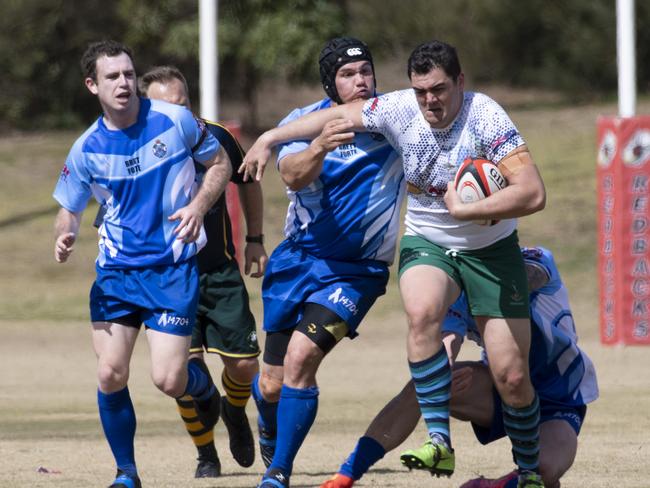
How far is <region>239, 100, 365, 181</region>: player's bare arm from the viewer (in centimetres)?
627

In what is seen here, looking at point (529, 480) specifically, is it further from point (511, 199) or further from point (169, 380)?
point (169, 380)

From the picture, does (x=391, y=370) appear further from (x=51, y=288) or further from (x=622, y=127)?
(x=51, y=288)

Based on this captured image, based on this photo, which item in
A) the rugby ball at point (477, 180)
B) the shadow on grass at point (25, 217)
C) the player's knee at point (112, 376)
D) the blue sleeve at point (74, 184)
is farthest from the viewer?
the shadow on grass at point (25, 217)

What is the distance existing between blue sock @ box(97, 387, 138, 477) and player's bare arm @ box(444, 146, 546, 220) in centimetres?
188

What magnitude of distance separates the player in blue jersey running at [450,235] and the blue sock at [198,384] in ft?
4.66

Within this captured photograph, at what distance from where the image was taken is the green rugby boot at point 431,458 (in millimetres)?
5691

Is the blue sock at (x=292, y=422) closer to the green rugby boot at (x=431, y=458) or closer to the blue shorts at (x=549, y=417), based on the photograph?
the green rugby boot at (x=431, y=458)

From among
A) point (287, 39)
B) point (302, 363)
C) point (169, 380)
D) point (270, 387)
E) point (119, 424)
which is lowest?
point (119, 424)

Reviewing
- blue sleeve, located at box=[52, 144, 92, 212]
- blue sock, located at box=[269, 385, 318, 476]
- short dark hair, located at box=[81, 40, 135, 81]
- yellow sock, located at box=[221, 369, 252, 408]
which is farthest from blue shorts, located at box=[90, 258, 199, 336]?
yellow sock, located at box=[221, 369, 252, 408]

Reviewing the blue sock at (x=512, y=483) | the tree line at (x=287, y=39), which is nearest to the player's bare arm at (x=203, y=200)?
the blue sock at (x=512, y=483)

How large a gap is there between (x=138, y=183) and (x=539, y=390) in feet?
7.05

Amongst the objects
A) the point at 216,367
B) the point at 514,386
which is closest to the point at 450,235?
the point at 514,386

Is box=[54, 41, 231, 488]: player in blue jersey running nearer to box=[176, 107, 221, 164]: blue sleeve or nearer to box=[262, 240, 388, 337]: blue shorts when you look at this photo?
box=[176, 107, 221, 164]: blue sleeve

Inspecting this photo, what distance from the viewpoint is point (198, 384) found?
7.31 meters
